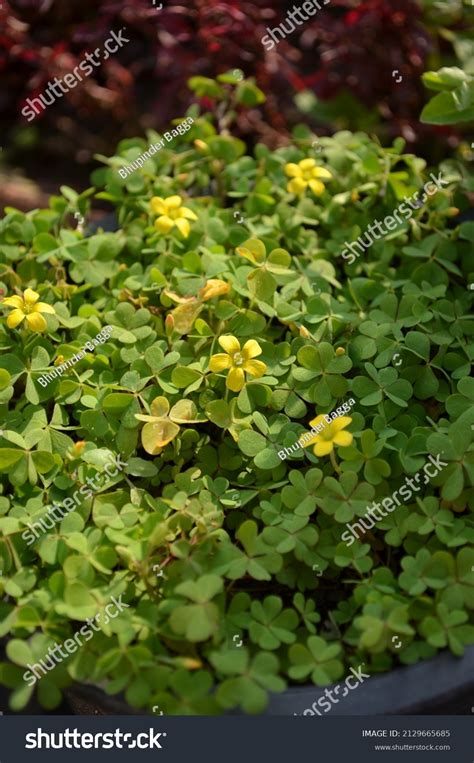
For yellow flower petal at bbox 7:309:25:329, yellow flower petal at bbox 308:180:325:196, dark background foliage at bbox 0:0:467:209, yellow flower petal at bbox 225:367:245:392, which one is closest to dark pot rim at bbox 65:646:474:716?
yellow flower petal at bbox 225:367:245:392

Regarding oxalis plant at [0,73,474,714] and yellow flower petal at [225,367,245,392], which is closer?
oxalis plant at [0,73,474,714]

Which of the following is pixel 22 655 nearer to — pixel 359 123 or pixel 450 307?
pixel 450 307

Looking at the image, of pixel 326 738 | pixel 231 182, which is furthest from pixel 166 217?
pixel 326 738

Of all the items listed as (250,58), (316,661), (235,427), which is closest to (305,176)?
(235,427)

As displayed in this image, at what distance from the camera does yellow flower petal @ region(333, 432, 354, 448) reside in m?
1.38

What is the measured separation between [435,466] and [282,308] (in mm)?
447

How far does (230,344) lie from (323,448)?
26 cm

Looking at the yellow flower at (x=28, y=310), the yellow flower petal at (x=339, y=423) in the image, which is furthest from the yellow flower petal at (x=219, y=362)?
the yellow flower at (x=28, y=310)

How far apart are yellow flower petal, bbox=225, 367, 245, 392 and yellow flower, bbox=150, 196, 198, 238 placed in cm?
42

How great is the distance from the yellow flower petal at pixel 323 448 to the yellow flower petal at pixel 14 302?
0.63m

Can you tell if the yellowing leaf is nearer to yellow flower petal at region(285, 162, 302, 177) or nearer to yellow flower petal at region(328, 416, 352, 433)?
Result: yellow flower petal at region(328, 416, 352, 433)

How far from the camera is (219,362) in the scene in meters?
1.50

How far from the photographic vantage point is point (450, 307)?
1710 mm

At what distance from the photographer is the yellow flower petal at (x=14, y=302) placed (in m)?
1.56
